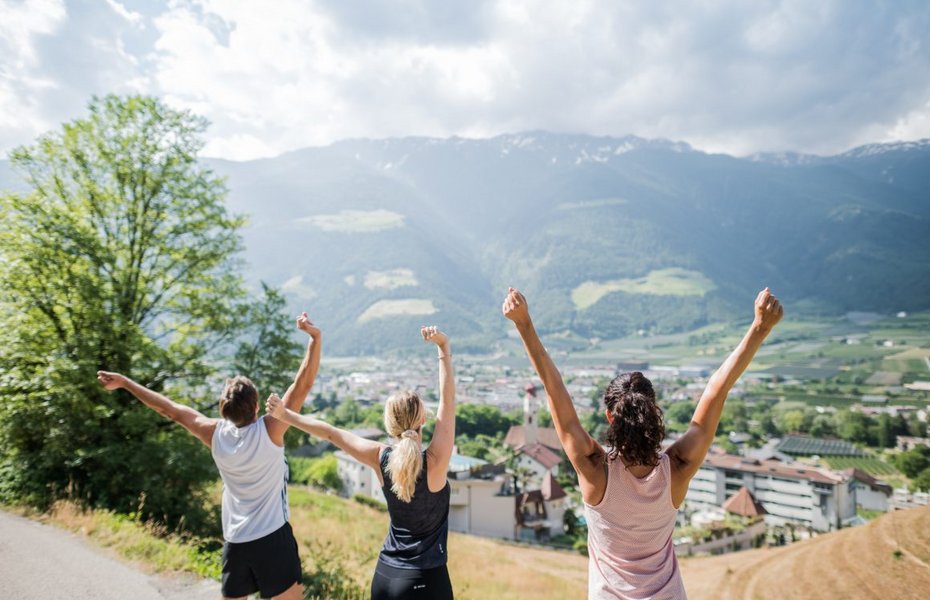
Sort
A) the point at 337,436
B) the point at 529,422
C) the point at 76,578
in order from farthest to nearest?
the point at 529,422, the point at 76,578, the point at 337,436

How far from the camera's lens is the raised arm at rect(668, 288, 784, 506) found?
6.89 feet

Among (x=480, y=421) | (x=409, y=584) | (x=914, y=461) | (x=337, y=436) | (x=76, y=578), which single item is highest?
(x=337, y=436)

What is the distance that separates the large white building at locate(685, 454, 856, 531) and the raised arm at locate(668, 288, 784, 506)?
5767 centimetres

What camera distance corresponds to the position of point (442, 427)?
2.65 m

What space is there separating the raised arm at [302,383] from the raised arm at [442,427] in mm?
912

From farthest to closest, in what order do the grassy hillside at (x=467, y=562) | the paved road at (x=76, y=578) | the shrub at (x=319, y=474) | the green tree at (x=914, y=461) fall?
the green tree at (x=914, y=461)
the shrub at (x=319, y=474)
the grassy hillside at (x=467, y=562)
the paved road at (x=76, y=578)

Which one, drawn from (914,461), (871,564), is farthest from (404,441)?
(914,461)

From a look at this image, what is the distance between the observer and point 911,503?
53.2 metres

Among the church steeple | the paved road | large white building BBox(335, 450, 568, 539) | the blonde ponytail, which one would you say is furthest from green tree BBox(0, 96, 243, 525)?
the church steeple

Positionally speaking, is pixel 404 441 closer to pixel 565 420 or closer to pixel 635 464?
pixel 565 420

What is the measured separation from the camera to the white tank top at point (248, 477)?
10.0ft

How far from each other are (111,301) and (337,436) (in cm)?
1167

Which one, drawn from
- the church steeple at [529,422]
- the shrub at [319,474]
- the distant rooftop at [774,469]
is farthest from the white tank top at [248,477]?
the church steeple at [529,422]

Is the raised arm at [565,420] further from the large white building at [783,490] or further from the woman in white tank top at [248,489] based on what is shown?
the large white building at [783,490]
